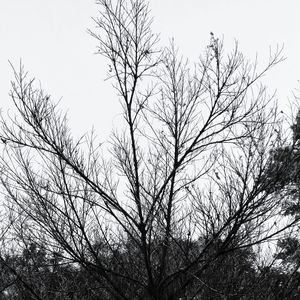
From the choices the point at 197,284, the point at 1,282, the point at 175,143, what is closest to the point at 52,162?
the point at 175,143

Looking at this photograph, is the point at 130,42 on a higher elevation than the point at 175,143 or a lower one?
higher

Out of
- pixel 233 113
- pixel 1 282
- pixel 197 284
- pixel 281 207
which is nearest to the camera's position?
pixel 281 207

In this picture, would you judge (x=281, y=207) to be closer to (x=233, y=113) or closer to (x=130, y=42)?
(x=233, y=113)

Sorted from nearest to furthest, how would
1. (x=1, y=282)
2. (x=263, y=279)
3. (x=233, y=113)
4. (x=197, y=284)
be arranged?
(x=233, y=113)
(x=197, y=284)
(x=263, y=279)
(x=1, y=282)

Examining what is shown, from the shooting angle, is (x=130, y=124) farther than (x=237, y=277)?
No

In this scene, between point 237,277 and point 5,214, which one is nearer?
point 237,277

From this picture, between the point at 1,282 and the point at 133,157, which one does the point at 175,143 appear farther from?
the point at 1,282

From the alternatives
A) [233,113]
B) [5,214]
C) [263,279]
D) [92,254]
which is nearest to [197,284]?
[263,279]

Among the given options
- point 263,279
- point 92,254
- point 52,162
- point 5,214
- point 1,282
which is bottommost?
point 263,279

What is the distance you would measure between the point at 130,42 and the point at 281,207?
3.21m

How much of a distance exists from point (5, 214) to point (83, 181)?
12.9 ft

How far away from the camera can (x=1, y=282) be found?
323 inches

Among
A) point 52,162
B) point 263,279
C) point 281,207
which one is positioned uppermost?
point 52,162

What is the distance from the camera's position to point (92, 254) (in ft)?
17.6
